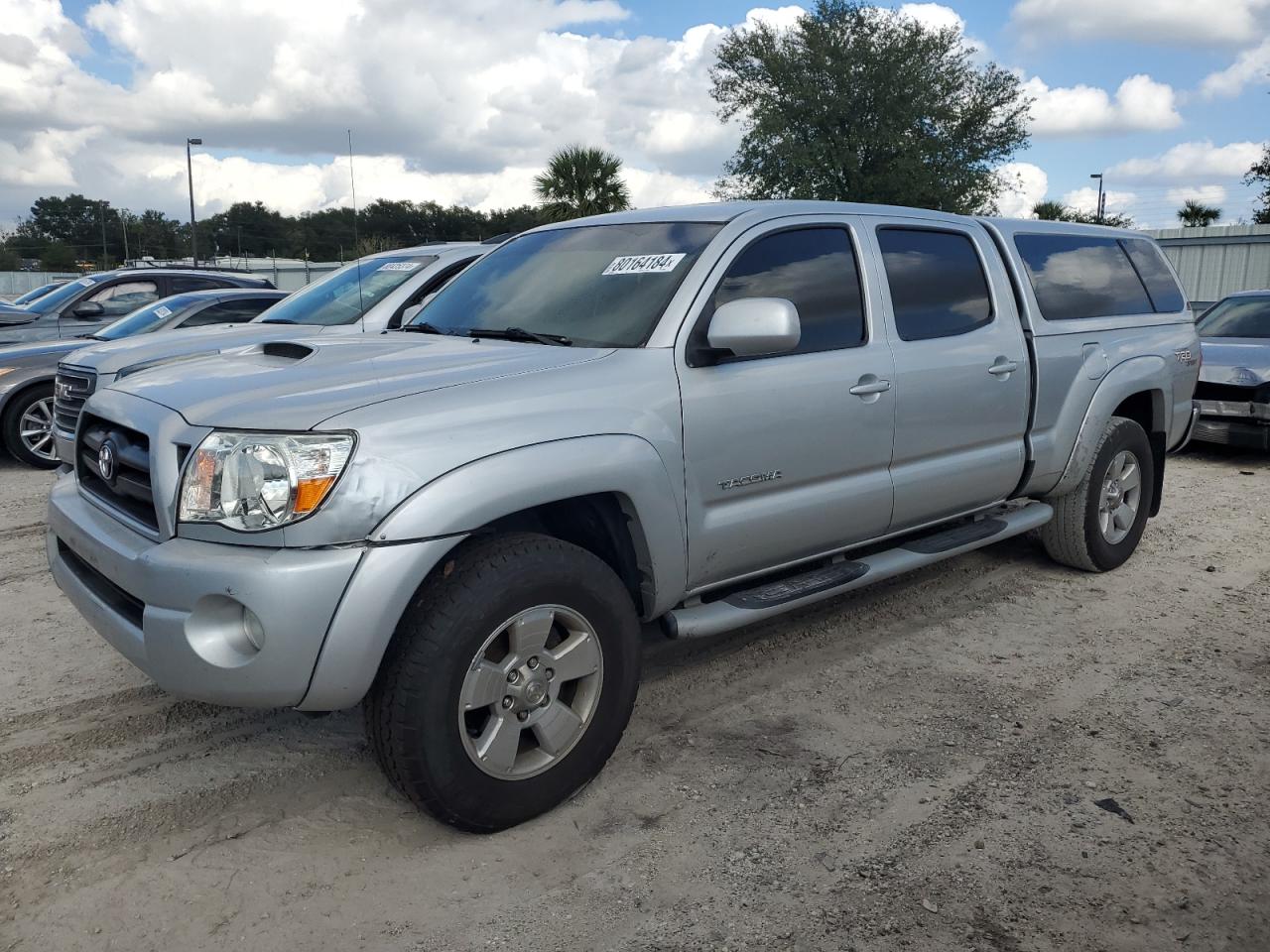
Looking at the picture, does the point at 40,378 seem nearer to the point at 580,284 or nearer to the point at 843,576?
the point at 580,284

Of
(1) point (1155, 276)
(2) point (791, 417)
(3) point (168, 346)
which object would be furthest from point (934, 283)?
(3) point (168, 346)

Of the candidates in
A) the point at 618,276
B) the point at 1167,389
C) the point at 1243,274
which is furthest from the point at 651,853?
the point at 1243,274

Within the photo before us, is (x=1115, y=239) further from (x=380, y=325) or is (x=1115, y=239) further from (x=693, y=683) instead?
(x=380, y=325)

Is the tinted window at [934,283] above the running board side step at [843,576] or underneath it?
above

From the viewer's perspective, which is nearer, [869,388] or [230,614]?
[230,614]

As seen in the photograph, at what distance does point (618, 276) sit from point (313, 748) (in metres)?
1.97

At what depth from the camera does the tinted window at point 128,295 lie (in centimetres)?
1063

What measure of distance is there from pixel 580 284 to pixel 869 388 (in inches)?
45.6

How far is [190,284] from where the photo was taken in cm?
1085

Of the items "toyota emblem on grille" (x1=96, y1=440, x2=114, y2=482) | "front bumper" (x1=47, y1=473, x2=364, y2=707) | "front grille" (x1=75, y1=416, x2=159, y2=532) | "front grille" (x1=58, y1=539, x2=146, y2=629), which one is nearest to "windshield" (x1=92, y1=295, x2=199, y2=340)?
"front grille" (x1=75, y1=416, x2=159, y2=532)

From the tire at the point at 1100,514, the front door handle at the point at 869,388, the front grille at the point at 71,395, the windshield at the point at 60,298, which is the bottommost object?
the tire at the point at 1100,514

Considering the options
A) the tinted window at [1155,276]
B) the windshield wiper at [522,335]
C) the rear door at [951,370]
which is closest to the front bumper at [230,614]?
the windshield wiper at [522,335]

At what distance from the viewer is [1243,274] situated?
24344 mm

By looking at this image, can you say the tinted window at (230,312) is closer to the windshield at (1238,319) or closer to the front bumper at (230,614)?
the front bumper at (230,614)
